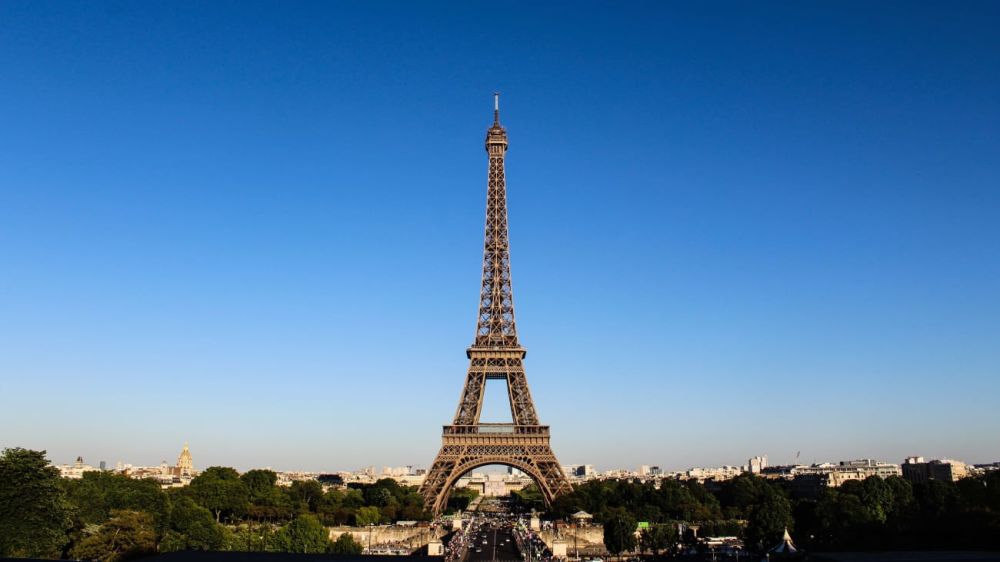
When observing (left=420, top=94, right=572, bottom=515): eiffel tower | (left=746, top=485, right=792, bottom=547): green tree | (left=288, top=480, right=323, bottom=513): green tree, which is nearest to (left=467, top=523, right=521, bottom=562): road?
(left=420, top=94, right=572, bottom=515): eiffel tower

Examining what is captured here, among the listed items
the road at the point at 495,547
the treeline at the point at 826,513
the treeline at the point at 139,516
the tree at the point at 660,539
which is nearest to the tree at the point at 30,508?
the treeline at the point at 139,516

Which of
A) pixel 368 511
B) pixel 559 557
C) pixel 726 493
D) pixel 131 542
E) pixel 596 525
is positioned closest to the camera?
pixel 131 542

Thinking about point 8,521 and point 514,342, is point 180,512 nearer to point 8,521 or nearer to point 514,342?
point 8,521

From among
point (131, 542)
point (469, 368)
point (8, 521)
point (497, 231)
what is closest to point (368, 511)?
point (469, 368)

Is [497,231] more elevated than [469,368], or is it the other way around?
[497,231]

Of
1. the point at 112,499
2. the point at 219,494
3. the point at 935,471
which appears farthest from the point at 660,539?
the point at 935,471

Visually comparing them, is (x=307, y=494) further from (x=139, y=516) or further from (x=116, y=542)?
(x=116, y=542)

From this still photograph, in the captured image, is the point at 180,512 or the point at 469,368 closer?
the point at 180,512
